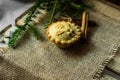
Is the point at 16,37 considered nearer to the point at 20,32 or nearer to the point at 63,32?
the point at 20,32

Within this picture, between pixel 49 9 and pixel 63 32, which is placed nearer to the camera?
pixel 63 32

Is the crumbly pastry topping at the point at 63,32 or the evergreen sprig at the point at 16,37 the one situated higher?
the crumbly pastry topping at the point at 63,32

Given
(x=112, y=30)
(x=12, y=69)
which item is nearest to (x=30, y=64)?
(x=12, y=69)

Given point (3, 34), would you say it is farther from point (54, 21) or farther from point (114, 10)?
point (114, 10)

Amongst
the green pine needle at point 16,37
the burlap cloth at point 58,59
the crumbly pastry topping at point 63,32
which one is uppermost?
the crumbly pastry topping at point 63,32

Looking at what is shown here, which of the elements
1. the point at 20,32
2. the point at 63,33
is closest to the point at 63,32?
the point at 63,33

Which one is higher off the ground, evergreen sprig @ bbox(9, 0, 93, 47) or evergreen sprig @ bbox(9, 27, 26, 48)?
evergreen sprig @ bbox(9, 0, 93, 47)
